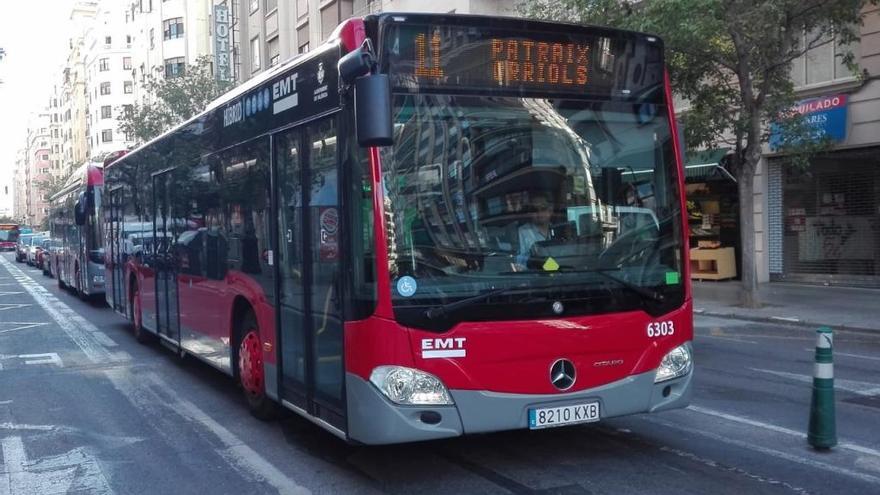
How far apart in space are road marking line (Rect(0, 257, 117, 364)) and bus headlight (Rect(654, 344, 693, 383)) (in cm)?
852

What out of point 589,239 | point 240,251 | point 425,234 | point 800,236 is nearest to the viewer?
point 425,234

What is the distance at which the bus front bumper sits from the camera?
5238mm

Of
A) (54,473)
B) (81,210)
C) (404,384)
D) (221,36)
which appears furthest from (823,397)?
(221,36)

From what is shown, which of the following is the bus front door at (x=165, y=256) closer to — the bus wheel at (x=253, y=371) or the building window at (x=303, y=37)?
the bus wheel at (x=253, y=371)

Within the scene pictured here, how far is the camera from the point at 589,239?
5676mm

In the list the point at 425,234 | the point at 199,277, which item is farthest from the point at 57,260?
the point at 425,234

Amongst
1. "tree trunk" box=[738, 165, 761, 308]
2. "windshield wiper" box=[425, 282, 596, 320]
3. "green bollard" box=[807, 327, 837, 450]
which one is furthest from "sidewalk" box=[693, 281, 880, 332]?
"windshield wiper" box=[425, 282, 596, 320]

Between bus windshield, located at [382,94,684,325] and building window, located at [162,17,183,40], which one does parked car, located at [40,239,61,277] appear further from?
building window, located at [162,17,183,40]

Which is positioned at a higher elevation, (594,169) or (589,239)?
(594,169)

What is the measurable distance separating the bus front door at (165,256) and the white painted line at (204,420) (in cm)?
73

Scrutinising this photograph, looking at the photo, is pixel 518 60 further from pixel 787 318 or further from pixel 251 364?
pixel 787 318

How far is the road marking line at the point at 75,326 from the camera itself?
12.6 m

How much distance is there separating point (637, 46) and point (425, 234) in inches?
84.6

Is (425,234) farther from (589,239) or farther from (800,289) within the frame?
(800,289)
